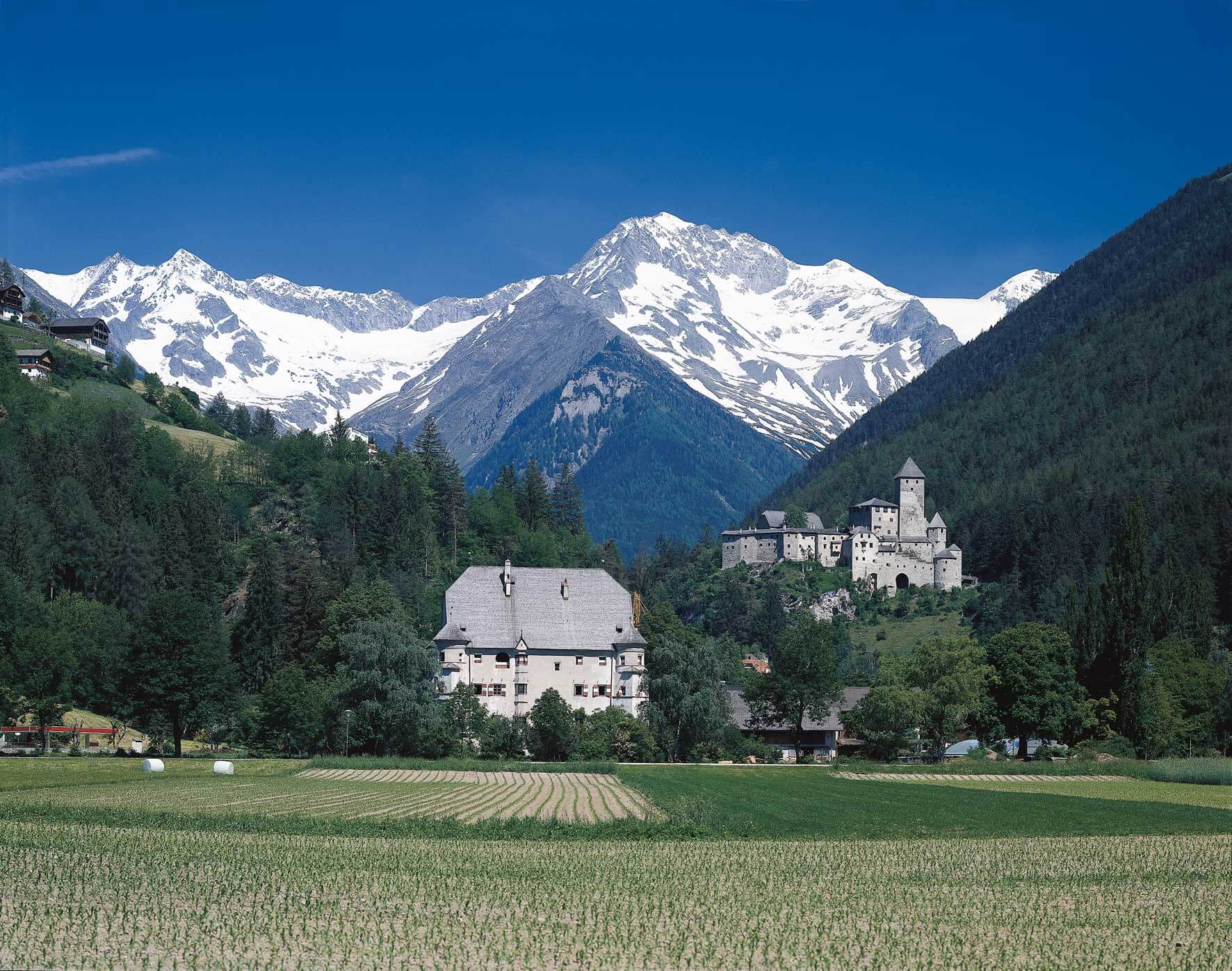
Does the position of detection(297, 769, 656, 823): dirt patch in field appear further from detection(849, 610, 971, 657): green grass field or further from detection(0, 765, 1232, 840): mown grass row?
detection(849, 610, 971, 657): green grass field

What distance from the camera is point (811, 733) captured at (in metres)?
113

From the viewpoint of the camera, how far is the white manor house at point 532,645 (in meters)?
110

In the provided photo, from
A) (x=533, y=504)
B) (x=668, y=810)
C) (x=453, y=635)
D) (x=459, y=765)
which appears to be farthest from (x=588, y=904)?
(x=533, y=504)

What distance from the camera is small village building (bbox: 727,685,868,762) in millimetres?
107625

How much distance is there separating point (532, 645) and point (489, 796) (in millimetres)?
48900

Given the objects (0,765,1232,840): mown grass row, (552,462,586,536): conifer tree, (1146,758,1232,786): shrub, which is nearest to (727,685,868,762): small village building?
(1146,758,1232,786): shrub

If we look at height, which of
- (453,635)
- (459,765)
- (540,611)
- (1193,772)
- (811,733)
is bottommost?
(1193,772)

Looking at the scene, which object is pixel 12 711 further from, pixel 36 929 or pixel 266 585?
pixel 36 929

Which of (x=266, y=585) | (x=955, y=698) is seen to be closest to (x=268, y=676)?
(x=266, y=585)

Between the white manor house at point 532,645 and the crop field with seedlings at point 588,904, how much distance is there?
6646 centimetres

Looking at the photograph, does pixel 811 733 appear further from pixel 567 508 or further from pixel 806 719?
pixel 567 508

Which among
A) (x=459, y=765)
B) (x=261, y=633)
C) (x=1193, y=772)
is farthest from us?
(x=261, y=633)

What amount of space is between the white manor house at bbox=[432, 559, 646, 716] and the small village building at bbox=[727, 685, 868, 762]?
33.1 feet

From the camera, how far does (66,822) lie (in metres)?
45.4
